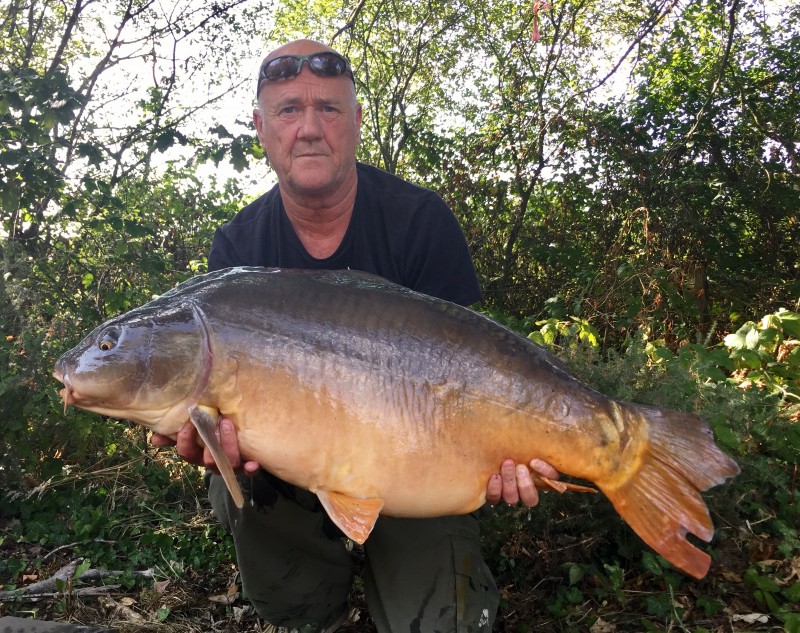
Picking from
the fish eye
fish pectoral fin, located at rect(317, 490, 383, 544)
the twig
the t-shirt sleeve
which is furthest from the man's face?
the twig

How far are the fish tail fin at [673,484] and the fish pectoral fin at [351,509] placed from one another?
0.53m

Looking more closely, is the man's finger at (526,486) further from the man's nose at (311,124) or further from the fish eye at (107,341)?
the man's nose at (311,124)

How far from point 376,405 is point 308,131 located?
106cm

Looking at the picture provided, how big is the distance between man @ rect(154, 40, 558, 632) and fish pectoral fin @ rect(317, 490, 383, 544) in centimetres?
45

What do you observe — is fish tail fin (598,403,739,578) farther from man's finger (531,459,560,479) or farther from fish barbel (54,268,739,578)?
man's finger (531,459,560,479)

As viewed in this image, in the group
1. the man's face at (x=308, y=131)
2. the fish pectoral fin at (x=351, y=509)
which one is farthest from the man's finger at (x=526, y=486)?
the man's face at (x=308, y=131)

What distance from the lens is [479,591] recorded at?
5.89 feet

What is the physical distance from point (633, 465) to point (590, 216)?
4.10 metres

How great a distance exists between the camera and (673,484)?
4.71 feet

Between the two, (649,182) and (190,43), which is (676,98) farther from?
(190,43)

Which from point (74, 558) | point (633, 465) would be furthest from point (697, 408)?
point (74, 558)

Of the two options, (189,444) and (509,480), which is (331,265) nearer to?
(189,444)

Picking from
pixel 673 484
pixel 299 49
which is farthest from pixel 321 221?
pixel 673 484

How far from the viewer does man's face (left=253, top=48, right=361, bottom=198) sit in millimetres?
2094
